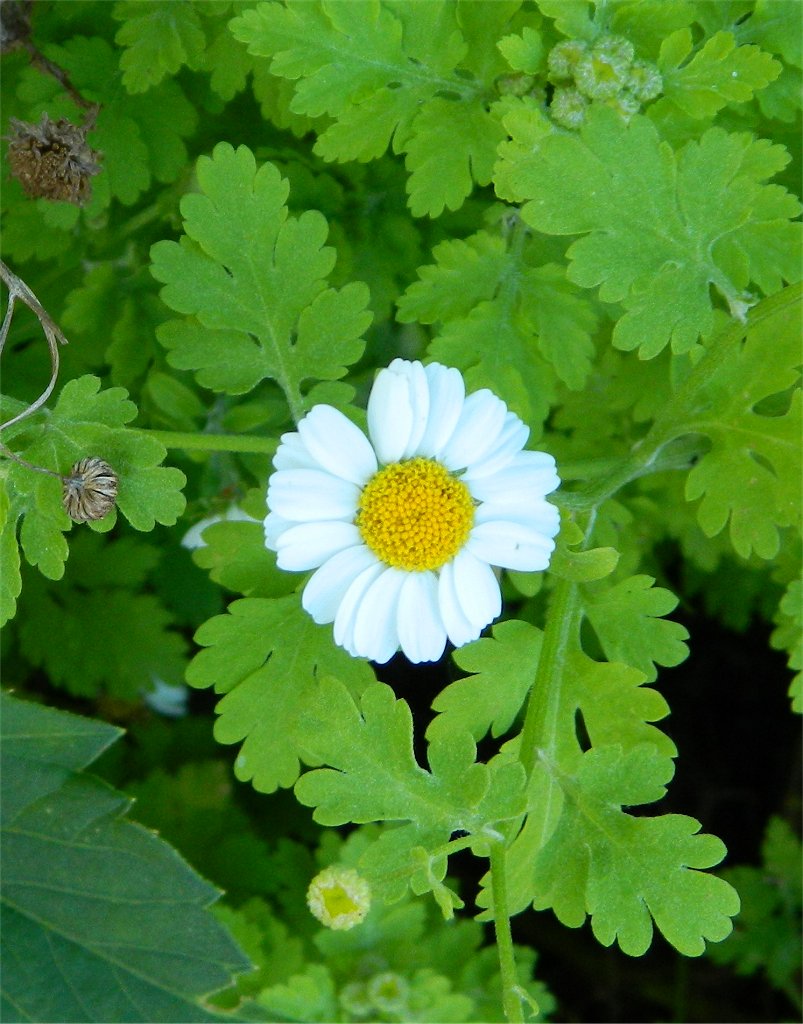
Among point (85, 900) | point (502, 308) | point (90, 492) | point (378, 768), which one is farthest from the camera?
point (85, 900)

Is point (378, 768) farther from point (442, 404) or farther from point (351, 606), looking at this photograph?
point (442, 404)

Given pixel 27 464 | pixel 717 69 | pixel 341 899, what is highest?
pixel 717 69

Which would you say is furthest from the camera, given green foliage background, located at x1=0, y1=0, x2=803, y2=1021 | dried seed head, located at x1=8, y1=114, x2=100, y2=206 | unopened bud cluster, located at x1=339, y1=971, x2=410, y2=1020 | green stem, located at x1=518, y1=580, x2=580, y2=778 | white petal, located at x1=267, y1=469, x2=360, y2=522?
unopened bud cluster, located at x1=339, y1=971, x2=410, y2=1020

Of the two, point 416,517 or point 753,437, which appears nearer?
point 416,517

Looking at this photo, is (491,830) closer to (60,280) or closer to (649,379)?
(649,379)

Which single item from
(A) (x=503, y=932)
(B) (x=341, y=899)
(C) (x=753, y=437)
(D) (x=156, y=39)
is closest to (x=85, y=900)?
(B) (x=341, y=899)

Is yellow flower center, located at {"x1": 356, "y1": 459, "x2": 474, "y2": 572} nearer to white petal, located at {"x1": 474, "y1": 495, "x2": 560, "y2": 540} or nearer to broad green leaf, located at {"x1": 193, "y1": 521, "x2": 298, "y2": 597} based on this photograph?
white petal, located at {"x1": 474, "y1": 495, "x2": 560, "y2": 540}

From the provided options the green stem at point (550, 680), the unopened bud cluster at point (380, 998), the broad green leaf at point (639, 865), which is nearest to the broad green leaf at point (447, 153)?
the green stem at point (550, 680)

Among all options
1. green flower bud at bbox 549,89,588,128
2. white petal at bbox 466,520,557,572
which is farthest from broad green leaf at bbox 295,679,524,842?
green flower bud at bbox 549,89,588,128
